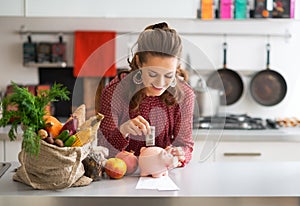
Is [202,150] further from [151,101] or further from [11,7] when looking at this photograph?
[11,7]

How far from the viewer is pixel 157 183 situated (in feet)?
5.18

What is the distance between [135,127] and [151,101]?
0.09 m

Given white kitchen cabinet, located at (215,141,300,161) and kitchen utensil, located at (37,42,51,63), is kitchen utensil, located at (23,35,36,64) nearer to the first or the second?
kitchen utensil, located at (37,42,51,63)

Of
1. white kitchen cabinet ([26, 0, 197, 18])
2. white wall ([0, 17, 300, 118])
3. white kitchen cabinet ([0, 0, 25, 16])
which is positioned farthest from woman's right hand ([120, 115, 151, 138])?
white wall ([0, 17, 300, 118])

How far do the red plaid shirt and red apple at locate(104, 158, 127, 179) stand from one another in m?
0.03

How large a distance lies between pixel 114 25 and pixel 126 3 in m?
0.31

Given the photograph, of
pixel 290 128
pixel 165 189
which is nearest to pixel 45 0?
pixel 290 128

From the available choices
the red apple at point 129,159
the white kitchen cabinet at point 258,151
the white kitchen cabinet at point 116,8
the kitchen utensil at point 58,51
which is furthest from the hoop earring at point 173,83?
the kitchen utensil at point 58,51

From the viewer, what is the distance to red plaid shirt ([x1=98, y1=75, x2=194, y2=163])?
160cm

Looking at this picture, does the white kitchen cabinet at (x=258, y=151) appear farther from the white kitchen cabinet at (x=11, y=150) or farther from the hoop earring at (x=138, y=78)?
the hoop earring at (x=138, y=78)

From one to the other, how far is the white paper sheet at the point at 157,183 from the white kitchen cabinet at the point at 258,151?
1266 mm

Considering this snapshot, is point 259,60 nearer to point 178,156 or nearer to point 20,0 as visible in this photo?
point 20,0

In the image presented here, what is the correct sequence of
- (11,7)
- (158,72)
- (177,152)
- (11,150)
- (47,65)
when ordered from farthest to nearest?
(47,65) → (11,7) → (11,150) → (177,152) → (158,72)

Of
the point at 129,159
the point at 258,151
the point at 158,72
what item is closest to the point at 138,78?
the point at 158,72
